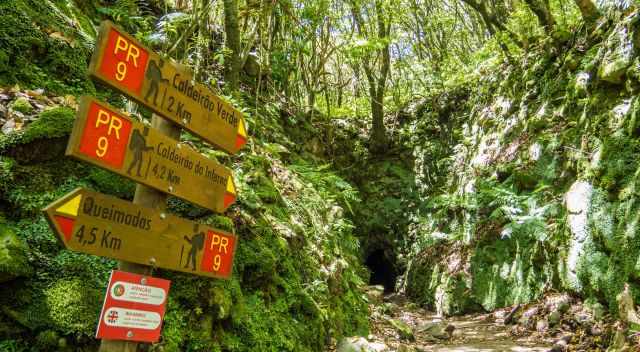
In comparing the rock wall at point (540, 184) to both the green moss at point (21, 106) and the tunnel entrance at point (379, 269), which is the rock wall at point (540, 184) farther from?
the green moss at point (21, 106)

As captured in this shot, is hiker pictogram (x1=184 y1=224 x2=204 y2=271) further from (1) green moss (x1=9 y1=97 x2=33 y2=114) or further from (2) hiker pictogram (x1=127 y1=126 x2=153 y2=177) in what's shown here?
(1) green moss (x1=9 y1=97 x2=33 y2=114)

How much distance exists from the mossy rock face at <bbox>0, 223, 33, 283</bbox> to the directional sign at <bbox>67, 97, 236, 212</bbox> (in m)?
0.94

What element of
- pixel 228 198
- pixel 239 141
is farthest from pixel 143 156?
pixel 239 141

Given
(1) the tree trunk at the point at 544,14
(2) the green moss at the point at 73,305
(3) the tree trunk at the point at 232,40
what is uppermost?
(1) the tree trunk at the point at 544,14

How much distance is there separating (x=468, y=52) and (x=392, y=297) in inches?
369

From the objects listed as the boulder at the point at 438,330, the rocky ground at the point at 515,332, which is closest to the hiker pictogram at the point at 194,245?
the rocky ground at the point at 515,332

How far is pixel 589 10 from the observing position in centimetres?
679

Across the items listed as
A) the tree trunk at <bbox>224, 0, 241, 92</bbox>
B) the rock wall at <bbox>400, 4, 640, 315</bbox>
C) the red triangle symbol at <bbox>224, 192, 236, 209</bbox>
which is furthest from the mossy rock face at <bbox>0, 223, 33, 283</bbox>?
the rock wall at <bbox>400, 4, 640, 315</bbox>

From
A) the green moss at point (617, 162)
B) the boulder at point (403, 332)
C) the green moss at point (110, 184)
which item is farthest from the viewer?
the boulder at point (403, 332)

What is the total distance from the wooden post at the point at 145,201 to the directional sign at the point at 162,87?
0.24ft

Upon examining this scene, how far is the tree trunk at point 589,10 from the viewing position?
6.72m

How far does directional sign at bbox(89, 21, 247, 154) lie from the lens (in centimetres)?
188

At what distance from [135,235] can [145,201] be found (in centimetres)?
21

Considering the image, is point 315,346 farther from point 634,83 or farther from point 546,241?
point 634,83
